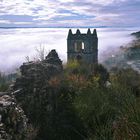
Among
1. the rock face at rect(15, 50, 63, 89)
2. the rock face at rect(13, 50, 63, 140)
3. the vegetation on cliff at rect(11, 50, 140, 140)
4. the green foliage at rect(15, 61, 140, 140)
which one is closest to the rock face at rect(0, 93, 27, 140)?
the vegetation on cliff at rect(11, 50, 140, 140)

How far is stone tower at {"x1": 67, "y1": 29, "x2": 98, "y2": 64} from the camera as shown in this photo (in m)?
122

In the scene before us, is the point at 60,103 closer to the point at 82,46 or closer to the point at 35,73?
the point at 35,73

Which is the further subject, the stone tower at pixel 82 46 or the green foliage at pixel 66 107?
the stone tower at pixel 82 46

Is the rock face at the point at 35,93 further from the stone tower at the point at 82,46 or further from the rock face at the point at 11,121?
the stone tower at the point at 82,46

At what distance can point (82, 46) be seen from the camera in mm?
127250

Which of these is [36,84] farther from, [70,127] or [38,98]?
[70,127]

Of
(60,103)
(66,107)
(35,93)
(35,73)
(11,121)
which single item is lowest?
(66,107)

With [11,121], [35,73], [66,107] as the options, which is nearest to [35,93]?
[66,107]

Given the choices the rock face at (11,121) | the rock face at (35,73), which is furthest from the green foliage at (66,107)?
the rock face at (11,121)

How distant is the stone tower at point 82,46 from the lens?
122 meters

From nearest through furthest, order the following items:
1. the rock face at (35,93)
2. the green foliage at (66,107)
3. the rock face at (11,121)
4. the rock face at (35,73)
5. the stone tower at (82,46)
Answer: the rock face at (11,121), the green foliage at (66,107), the rock face at (35,93), the rock face at (35,73), the stone tower at (82,46)

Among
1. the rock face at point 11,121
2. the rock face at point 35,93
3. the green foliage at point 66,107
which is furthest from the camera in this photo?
the rock face at point 35,93

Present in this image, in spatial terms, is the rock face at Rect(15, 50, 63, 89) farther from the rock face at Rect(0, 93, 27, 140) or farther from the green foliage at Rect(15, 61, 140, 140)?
the rock face at Rect(0, 93, 27, 140)

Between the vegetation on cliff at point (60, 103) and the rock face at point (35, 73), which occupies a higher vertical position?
the rock face at point (35, 73)
